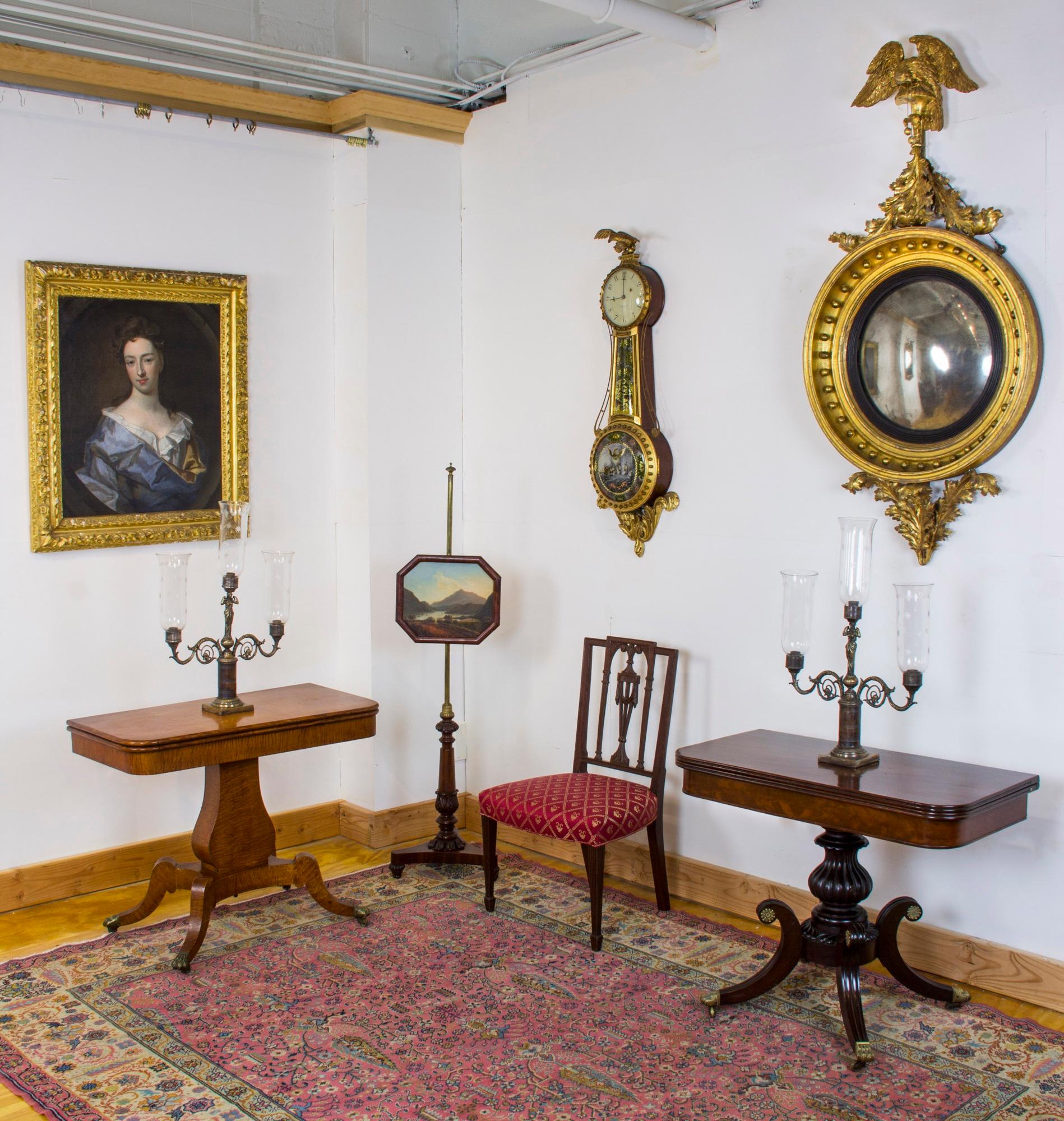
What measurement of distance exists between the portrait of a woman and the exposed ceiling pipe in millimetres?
2050

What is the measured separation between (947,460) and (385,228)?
2.67 meters

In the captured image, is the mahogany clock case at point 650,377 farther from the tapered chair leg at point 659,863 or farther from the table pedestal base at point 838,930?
the table pedestal base at point 838,930

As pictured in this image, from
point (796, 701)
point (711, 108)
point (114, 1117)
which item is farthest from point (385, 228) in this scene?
point (114, 1117)

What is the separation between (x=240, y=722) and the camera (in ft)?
13.7

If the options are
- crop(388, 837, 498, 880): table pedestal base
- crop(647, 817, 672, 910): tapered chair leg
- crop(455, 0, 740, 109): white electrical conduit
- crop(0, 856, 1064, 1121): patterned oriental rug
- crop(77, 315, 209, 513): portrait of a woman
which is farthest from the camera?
crop(388, 837, 498, 880): table pedestal base

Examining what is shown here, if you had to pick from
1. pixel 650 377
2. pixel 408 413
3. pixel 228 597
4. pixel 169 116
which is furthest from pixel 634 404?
pixel 169 116

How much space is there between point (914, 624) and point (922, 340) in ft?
3.00

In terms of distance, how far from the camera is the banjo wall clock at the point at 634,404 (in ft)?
15.2

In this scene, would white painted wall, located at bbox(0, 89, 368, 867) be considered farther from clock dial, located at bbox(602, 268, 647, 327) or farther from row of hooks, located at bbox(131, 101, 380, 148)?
clock dial, located at bbox(602, 268, 647, 327)

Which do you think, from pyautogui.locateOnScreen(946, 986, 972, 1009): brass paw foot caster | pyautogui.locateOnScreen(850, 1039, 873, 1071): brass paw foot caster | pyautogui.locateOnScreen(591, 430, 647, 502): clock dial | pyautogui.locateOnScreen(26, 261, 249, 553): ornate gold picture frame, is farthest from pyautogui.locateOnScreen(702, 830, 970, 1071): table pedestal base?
pyautogui.locateOnScreen(26, 261, 249, 553): ornate gold picture frame

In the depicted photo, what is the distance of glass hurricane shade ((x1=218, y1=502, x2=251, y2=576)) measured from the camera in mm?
4371

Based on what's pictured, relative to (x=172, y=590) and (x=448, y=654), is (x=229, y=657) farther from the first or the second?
(x=448, y=654)

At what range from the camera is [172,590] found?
13.9ft

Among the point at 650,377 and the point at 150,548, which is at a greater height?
the point at 650,377
